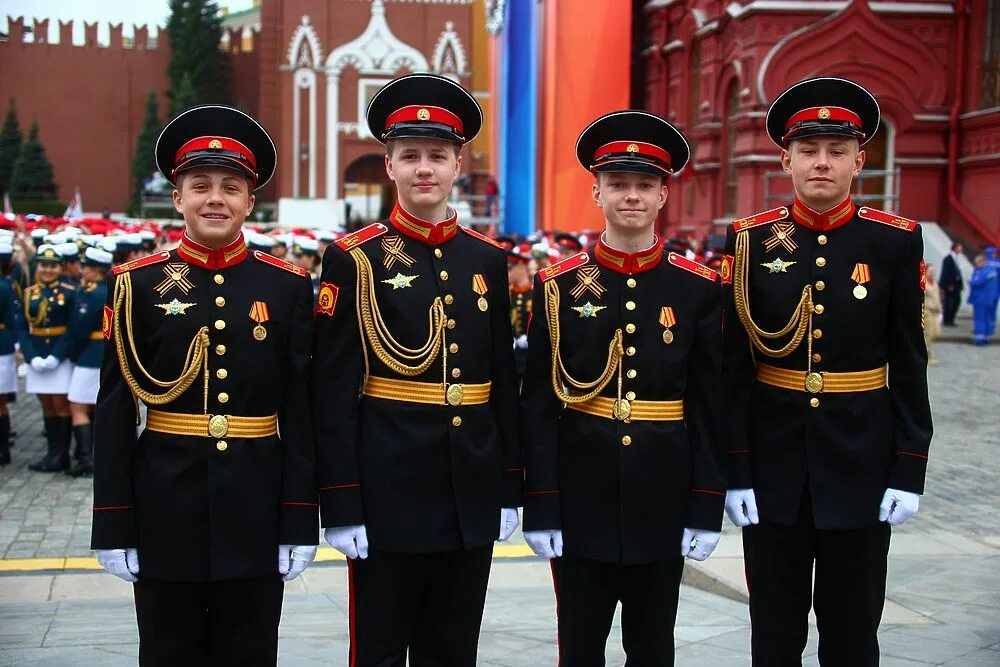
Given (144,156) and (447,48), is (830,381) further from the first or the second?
(144,156)

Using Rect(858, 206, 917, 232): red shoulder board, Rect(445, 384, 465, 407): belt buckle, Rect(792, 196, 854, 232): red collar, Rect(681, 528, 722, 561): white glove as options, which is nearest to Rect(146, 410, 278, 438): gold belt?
Rect(445, 384, 465, 407): belt buckle

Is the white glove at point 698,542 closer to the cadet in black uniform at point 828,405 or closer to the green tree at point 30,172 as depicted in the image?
the cadet in black uniform at point 828,405

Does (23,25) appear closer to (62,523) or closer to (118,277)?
(62,523)

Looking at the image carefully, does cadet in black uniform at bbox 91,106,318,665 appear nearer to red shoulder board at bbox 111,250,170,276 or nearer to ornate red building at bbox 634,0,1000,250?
red shoulder board at bbox 111,250,170,276

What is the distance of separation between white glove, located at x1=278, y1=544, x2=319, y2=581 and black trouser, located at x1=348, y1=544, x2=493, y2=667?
0.18 meters

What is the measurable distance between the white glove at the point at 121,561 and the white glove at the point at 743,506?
1849mm

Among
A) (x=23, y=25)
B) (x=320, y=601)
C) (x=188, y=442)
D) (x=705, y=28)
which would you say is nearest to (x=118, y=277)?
(x=188, y=442)

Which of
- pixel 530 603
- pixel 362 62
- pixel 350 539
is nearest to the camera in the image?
pixel 350 539

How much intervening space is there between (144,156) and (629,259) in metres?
47.7

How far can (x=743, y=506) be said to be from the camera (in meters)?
3.96

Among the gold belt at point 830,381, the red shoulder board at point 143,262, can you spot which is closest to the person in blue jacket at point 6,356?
the red shoulder board at point 143,262

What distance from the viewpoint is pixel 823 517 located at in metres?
3.92

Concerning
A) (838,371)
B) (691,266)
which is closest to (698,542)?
(838,371)

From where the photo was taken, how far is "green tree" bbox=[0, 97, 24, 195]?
4819 centimetres
